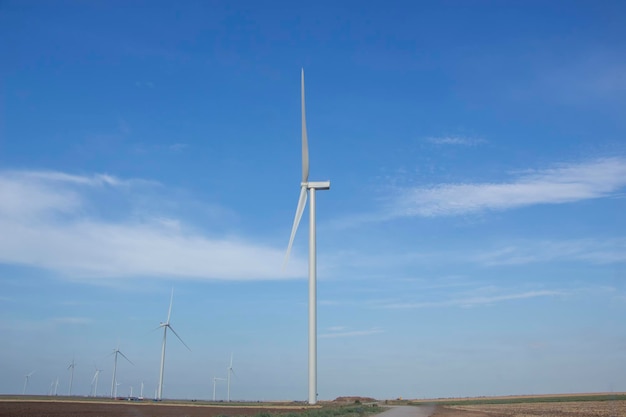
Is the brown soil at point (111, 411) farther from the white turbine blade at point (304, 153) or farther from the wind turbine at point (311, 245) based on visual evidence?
the white turbine blade at point (304, 153)

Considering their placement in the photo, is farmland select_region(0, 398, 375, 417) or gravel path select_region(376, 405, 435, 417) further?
gravel path select_region(376, 405, 435, 417)

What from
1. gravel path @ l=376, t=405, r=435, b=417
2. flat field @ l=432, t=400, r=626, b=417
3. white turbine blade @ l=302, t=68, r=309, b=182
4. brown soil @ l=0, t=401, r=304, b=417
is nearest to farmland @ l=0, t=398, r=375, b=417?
brown soil @ l=0, t=401, r=304, b=417

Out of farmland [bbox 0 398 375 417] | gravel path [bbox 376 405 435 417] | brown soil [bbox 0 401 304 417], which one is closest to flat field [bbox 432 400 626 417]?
gravel path [bbox 376 405 435 417]

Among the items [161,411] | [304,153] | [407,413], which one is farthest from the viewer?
[161,411]

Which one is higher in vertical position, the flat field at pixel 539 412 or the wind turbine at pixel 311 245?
the wind turbine at pixel 311 245

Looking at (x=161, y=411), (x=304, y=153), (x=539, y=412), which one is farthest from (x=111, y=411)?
(x=539, y=412)

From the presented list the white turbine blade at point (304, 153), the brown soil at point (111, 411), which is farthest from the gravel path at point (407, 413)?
the white turbine blade at point (304, 153)

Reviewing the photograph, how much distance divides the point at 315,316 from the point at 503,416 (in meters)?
21.5

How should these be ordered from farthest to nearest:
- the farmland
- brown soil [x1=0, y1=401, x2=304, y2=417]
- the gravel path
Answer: brown soil [x1=0, y1=401, x2=304, y2=417]
the gravel path
the farmland

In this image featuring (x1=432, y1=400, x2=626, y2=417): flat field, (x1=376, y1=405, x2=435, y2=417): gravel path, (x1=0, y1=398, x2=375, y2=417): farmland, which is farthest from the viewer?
(x1=432, y1=400, x2=626, y2=417): flat field

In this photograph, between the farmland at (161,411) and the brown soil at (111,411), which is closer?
the farmland at (161,411)

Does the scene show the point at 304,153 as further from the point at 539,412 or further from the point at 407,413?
the point at 539,412

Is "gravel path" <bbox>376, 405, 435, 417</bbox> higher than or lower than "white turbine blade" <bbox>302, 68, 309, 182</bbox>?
lower

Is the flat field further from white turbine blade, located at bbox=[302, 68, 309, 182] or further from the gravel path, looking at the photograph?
white turbine blade, located at bbox=[302, 68, 309, 182]
